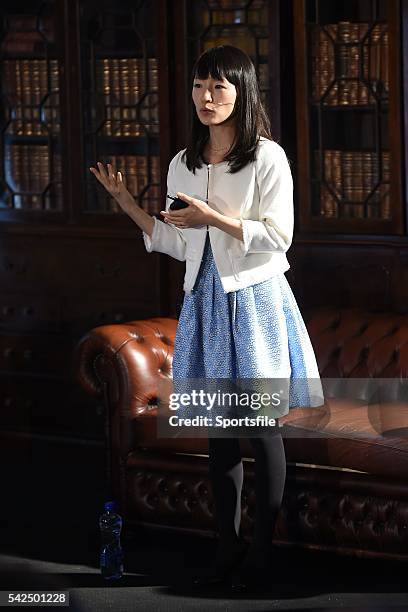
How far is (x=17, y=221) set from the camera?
5.38 metres

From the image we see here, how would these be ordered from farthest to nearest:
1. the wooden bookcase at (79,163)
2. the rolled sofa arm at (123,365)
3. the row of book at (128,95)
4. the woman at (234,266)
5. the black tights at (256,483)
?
the row of book at (128,95) → the wooden bookcase at (79,163) → the rolled sofa arm at (123,365) → the black tights at (256,483) → the woman at (234,266)

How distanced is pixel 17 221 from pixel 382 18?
1886 mm

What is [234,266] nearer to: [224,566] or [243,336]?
[243,336]

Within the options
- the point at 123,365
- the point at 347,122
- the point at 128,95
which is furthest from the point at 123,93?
the point at 123,365

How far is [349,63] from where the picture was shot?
181 inches

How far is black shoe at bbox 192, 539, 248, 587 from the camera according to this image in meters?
3.67

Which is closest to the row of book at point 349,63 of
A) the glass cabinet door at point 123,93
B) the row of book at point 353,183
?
the row of book at point 353,183

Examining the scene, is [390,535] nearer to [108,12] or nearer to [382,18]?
[382,18]

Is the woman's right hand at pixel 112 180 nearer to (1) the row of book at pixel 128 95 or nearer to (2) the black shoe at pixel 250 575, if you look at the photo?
(2) the black shoe at pixel 250 575

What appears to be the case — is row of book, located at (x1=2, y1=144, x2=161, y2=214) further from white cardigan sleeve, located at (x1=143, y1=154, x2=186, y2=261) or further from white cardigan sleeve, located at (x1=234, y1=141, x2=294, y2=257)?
white cardigan sleeve, located at (x1=234, y1=141, x2=294, y2=257)

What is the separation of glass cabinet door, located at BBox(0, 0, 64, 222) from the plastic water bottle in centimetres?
173

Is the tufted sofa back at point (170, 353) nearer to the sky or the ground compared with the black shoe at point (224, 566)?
nearer to the sky

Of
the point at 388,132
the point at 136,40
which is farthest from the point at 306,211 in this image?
the point at 136,40

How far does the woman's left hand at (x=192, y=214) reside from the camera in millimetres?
3363
